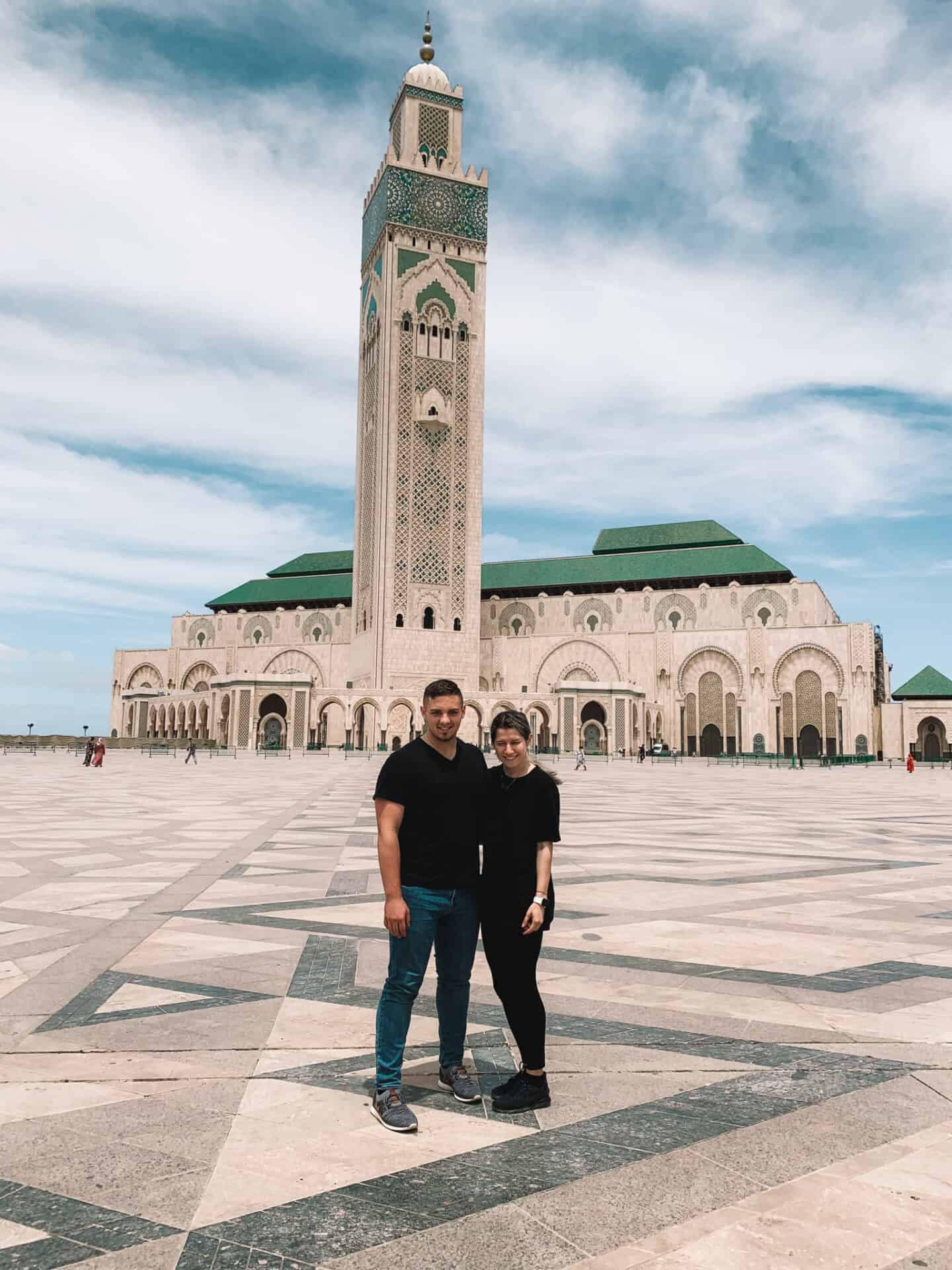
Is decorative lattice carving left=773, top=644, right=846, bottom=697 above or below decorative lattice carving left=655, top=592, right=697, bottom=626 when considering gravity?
below

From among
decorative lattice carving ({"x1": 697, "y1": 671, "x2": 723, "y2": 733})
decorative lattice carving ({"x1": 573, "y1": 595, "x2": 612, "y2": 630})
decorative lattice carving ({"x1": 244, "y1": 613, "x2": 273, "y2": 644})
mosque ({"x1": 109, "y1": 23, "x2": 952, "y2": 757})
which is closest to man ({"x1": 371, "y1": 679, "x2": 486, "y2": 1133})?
mosque ({"x1": 109, "y1": 23, "x2": 952, "y2": 757})

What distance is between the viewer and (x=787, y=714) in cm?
6022

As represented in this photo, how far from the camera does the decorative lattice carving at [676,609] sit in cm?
6644

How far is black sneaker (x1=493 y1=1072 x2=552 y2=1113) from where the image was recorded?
3.18 metres

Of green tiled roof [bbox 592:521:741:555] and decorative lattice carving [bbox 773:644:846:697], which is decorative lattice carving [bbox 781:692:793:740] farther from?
green tiled roof [bbox 592:521:741:555]

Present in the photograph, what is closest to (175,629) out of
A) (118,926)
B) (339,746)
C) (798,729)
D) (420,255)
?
(339,746)

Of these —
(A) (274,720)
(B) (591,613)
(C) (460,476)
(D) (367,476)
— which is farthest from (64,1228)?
(B) (591,613)

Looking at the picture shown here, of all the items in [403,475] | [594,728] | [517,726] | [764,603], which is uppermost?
[403,475]

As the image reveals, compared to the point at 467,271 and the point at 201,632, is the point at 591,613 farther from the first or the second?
the point at 201,632

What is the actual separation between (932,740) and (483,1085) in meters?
66.7

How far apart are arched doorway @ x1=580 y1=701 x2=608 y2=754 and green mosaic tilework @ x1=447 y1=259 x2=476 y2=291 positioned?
86.7ft

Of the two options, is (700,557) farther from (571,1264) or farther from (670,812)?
(571,1264)

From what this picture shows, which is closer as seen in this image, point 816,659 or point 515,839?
point 515,839

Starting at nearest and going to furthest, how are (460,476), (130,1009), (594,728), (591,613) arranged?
(130,1009) → (460,476) → (594,728) → (591,613)
